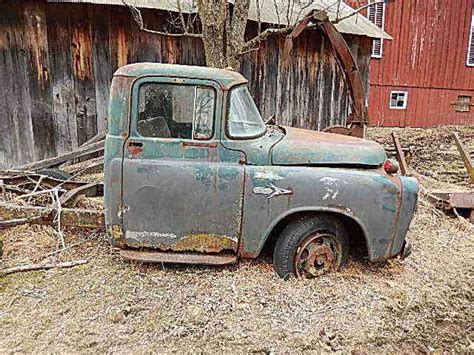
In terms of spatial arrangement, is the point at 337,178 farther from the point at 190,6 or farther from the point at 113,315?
the point at 190,6

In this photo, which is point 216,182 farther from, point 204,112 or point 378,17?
point 378,17

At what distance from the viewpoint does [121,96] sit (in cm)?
367

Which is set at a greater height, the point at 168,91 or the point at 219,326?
the point at 168,91

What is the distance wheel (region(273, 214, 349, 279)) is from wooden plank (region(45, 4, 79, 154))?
4.83m

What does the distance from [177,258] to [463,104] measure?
639 inches

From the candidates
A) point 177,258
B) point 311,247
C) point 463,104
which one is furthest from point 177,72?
point 463,104

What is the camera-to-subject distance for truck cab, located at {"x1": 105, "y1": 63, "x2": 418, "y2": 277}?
3699 mm

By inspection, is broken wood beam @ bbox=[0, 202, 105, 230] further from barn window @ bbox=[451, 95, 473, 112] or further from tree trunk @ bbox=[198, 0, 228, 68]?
barn window @ bbox=[451, 95, 473, 112]

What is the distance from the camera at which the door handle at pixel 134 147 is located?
3695 millimetres

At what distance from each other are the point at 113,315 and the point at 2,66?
5269 mm

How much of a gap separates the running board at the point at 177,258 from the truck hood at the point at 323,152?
1029mm

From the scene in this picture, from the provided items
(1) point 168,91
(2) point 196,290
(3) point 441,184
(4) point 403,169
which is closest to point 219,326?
(2) point 196,290

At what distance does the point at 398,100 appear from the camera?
1644cm

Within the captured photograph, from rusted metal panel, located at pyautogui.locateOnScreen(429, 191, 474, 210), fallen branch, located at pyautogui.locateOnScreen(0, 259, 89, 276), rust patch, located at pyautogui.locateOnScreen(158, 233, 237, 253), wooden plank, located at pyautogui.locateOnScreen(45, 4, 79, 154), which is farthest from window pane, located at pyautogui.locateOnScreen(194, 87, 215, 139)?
wooden plank, located at pyautogui.locateOnScreen(45, 4, 79, 154)
